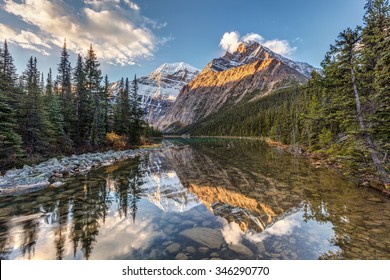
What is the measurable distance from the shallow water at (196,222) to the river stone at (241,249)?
27 millimetres

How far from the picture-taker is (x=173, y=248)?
5.50 meters

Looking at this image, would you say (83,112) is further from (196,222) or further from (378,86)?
(378,86)

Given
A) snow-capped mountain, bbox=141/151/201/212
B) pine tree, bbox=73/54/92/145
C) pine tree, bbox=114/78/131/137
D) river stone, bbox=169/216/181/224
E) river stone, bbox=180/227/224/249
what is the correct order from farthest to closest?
pine tree, bbox=114/78/131/137
pine tree, bbox=73/54/92/145
snow-capped mountain, bbox=141/151/201/212
river stone, bbox=169/216/181/224
river stone, bbox=180/227/224/249

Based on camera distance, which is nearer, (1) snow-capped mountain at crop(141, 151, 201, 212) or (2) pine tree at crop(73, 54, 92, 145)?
(1) snow-capped mountain at crop(141, 151, 201, 212)

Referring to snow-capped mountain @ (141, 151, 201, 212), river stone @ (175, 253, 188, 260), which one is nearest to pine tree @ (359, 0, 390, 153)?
snow-capped mountain @ (141, 151, 201, 212)

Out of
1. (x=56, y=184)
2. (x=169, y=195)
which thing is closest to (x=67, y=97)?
(x=56, y=184)

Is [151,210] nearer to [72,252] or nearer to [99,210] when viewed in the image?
[99,210]

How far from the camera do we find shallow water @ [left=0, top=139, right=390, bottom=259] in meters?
5.34

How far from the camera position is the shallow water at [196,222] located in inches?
210

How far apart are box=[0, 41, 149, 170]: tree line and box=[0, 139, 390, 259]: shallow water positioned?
8.39m

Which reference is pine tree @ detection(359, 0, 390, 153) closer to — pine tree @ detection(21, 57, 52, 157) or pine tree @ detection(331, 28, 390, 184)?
pine tree @ detection(331, 28, 390, 184)

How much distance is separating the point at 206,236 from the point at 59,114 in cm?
2513

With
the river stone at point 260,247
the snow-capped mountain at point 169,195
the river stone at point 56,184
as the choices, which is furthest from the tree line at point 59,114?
the river stone at point 260,247
